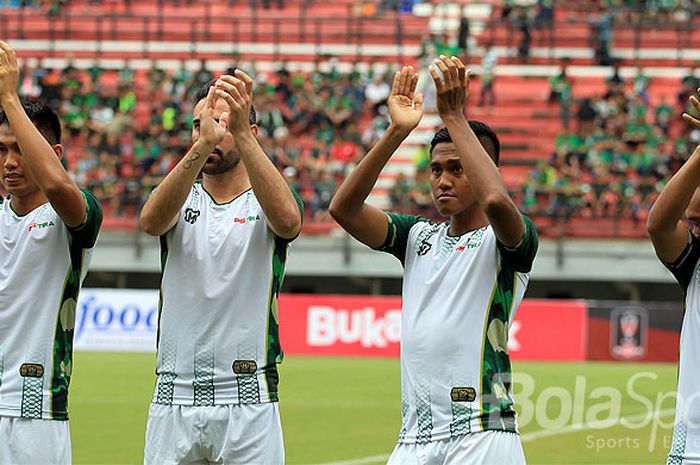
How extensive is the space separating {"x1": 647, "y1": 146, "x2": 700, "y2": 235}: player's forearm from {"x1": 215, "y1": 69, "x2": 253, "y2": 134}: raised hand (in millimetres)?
1696

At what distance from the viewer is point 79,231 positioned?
19.6 feet

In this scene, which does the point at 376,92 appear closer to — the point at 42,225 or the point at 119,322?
the point at 119,322

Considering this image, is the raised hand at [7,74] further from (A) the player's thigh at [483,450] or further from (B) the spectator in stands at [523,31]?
(B) the spectator in stands at [523,31]

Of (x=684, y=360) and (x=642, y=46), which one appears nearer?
(x=684, y=360)

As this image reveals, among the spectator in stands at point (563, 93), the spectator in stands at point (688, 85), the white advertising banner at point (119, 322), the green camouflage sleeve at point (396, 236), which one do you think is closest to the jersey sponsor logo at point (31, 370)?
the green camouflage sleeve at point (396, 236)

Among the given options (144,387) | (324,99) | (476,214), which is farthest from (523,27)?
(476,214)

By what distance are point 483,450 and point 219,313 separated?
1.27m

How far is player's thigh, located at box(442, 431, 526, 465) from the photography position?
17.7 ft

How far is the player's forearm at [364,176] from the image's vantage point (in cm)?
569

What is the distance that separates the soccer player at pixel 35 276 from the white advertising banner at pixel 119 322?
18.9 m

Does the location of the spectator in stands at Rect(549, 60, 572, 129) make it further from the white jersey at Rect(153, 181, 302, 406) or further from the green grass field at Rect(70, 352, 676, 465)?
the white jersey at Rect(153, 181, 302, 406)

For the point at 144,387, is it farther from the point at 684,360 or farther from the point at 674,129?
the point at 674,129

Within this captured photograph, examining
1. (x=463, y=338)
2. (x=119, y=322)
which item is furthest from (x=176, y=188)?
(x=119, y=322)

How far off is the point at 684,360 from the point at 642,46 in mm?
30808
